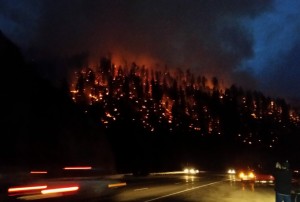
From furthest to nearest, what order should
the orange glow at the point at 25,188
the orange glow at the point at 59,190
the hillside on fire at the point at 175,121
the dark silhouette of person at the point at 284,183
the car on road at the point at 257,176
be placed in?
the hillside on fire at the point at 175,121
the car on road at the point at 257,176
the dark silhouette of person at the point at 284,183
the orange glow at the point at 59,190
the orange glow at the point at 25,188

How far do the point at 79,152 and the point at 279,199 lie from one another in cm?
3844

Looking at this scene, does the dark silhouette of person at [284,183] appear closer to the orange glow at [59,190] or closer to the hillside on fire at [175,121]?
the orange glow at [59,190]

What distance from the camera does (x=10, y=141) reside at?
40.5 meters

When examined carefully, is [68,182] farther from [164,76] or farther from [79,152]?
[164,76]

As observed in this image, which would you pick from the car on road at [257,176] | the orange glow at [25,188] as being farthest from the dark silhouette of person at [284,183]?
the car on road at [257,176]

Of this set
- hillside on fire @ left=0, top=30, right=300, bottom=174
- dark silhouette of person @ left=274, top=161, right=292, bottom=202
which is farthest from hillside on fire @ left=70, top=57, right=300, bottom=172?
dark silhouette of person @ left=274, top=161, right=292, bottom=202

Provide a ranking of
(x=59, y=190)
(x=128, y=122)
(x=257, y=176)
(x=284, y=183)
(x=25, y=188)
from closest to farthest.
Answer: (x=25, y=188)
(x=59, y=190)
(x=284, y=183)
(x=257, y=176)
(x=128, y=122)

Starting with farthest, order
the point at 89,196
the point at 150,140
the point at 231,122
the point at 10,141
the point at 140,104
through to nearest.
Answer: the point at 231,122 → the point at 140,104 → the point at 150,140 → the point at 10,141 → the point at 89,196

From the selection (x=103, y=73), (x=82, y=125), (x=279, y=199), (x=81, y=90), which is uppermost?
(x=103, y=73)

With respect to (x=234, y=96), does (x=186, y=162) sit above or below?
below

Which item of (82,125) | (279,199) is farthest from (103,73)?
(279,199)

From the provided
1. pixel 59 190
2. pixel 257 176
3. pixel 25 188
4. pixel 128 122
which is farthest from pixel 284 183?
pixel 128 122

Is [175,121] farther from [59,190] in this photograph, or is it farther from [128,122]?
[59,190]

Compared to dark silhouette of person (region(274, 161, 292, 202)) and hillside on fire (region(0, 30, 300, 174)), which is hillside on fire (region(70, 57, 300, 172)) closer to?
hillside on fire (region(0, 30, 300, 174))
